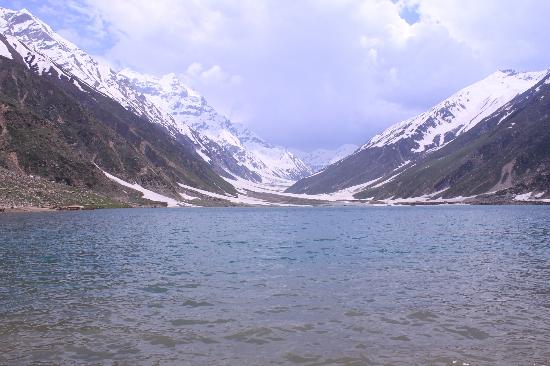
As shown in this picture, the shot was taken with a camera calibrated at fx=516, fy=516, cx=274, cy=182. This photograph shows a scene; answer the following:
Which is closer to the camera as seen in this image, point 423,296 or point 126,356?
point 126,356

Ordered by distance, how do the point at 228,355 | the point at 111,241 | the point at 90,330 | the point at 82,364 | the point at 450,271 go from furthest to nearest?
the point at 111,241 < the point at 450,271 < the point at 90,330 < the point at 228,355 < the point at 82,364

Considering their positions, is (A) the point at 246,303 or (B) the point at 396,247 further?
(B) the point at 396,247

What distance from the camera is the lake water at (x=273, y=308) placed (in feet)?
68.7

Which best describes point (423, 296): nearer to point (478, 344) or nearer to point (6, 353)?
point (478, 344)

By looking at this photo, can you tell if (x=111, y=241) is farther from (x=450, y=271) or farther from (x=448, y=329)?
(x=448, y=329)

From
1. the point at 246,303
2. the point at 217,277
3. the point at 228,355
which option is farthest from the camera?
the point at 217,277

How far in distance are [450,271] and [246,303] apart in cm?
1976

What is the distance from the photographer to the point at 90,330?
23938mm

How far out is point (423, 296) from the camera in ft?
104

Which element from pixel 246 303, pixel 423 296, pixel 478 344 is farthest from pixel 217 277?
pixel 478 344

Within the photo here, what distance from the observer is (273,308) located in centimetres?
2866

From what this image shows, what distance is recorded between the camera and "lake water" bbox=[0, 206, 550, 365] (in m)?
21.0

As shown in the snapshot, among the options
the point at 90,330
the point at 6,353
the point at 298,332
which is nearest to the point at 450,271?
the point at 298,332

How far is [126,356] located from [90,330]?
14.6 feet
